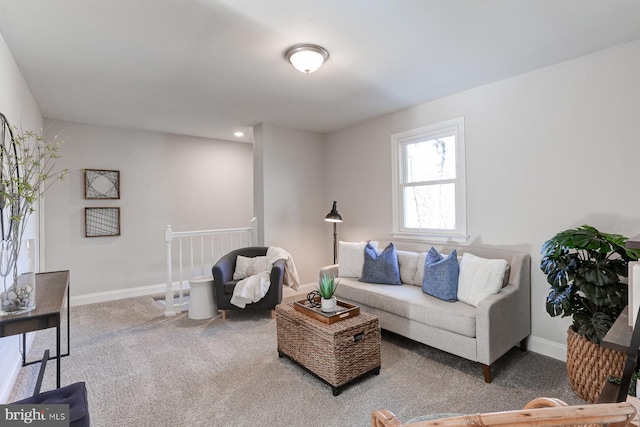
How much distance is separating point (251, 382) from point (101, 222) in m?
3.61

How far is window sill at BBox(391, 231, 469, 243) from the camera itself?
333cm

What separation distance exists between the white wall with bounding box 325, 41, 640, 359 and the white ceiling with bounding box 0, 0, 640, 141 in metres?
0.17

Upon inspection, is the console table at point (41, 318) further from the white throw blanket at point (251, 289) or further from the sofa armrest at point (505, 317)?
the sofa armrest at point (505, 317)

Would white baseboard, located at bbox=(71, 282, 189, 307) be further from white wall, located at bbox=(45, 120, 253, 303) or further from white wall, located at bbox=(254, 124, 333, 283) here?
white wall, located at bbox=(254, 124, 333, 283)

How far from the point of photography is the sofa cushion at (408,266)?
3309 millimetres

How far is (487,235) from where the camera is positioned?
10.3 ft

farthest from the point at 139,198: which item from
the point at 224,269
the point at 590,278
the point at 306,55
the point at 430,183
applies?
the point at 590,278

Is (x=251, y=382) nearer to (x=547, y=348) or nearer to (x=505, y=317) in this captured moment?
(x=505, y=317)

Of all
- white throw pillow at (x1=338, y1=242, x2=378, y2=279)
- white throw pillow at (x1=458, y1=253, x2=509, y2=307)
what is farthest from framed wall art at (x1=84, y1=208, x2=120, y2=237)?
white throw pillow at (x1=458, y1=253, x2=509, y2=307)

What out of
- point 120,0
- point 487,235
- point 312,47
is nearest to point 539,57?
point 487,235

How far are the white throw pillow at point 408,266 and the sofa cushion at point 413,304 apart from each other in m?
0.11

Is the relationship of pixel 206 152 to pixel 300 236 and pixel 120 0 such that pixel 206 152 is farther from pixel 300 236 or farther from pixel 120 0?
pixel 120 0

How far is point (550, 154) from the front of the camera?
2703 mm

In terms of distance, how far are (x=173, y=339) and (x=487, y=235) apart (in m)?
3.30
